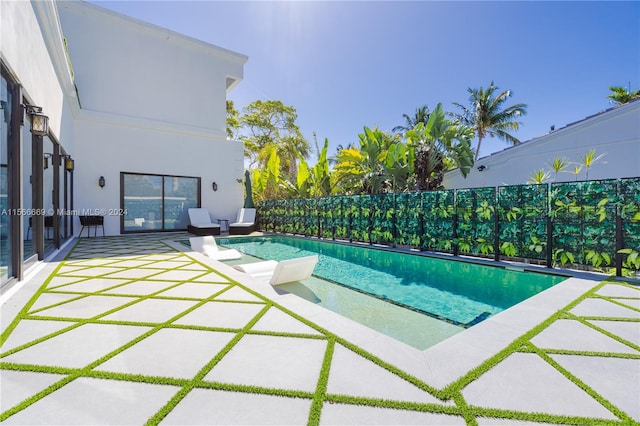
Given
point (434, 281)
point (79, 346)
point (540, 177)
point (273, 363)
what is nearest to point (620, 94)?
point (540, 177)

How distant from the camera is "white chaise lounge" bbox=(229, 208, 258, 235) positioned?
1287cm

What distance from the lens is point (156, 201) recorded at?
12977 mm

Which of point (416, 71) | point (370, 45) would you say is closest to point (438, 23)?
point (370, 45)

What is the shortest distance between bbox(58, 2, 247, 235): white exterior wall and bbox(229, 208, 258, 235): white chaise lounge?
1.31m

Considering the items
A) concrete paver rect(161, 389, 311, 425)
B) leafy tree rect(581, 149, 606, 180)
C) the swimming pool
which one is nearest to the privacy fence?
the swimming pool

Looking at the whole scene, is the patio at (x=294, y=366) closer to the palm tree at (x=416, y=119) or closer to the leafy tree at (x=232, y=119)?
the leafy tree at (x=232, y=119)

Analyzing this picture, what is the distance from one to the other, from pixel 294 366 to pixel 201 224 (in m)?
11.6

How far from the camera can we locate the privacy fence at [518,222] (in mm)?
4949

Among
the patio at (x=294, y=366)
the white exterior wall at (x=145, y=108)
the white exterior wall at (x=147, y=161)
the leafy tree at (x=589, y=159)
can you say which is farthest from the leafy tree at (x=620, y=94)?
the white exterior wall at (x=147, y=161)

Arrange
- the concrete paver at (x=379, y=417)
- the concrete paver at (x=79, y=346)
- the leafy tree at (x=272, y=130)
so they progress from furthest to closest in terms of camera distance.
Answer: the leafy tree at (x=272, y=130) < the concrete paver at (x=79, y=346) < the concrete paver at (x=379, y=417)

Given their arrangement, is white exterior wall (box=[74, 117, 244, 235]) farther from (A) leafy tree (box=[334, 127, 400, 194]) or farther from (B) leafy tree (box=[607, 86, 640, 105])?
(B) leafy tree (box=[607, 86, 640, 105])

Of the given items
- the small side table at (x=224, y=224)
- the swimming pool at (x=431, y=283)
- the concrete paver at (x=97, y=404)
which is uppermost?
the small side table at (x=224, y=224)

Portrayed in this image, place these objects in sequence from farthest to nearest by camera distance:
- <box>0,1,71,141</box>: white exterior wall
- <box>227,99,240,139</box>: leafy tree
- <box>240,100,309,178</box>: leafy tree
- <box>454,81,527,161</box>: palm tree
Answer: <box>454,81,527,161</box>: palm tree
<box>240,100,309,178</box>: leafy tree
<box>227,99,240,139</box>: leafy tree
<box>0,1,71,141</box>: white exterior wall

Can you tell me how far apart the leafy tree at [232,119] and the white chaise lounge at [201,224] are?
43.3ft
